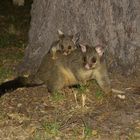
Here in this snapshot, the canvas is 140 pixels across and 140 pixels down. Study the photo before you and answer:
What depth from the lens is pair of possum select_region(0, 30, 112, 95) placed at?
6609mm

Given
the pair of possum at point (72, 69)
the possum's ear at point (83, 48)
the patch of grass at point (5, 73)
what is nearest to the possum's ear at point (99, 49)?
the pair of possum at point (72, 69)

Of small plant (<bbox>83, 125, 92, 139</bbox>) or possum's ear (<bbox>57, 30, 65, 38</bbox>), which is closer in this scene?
small plant (<bbox>83, 125, 92, 139</bbox>)

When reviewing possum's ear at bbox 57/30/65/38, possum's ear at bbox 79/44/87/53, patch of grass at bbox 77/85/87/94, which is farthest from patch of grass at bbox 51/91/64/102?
possum's ear at bbox 57/30/65/38

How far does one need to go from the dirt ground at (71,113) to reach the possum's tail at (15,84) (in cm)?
8

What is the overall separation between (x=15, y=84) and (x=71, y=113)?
117 cm

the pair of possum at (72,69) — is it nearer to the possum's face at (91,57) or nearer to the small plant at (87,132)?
the possum's face at (91,57)

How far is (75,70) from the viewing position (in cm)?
667

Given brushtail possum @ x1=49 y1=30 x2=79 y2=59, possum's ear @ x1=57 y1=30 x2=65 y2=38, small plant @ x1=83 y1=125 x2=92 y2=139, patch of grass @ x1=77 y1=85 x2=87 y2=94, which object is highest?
possum's ear @ x1=57 y1=30 x2=65 y2=38

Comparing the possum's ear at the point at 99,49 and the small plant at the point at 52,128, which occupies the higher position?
the possum's ear at the point at 99,49

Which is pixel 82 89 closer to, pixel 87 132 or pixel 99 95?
pixel 99 95

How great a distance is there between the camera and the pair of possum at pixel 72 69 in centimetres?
661

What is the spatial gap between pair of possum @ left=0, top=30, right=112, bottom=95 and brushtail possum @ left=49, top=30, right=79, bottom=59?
25mm

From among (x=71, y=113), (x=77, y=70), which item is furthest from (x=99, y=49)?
(x=71, y=113)

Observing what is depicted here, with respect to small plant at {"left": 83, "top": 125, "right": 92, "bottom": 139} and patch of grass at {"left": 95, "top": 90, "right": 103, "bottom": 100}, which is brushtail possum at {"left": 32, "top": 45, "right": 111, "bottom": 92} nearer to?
patch of grass at {"left": 95, "top": 90, "right": 103, "bottom": 100}
